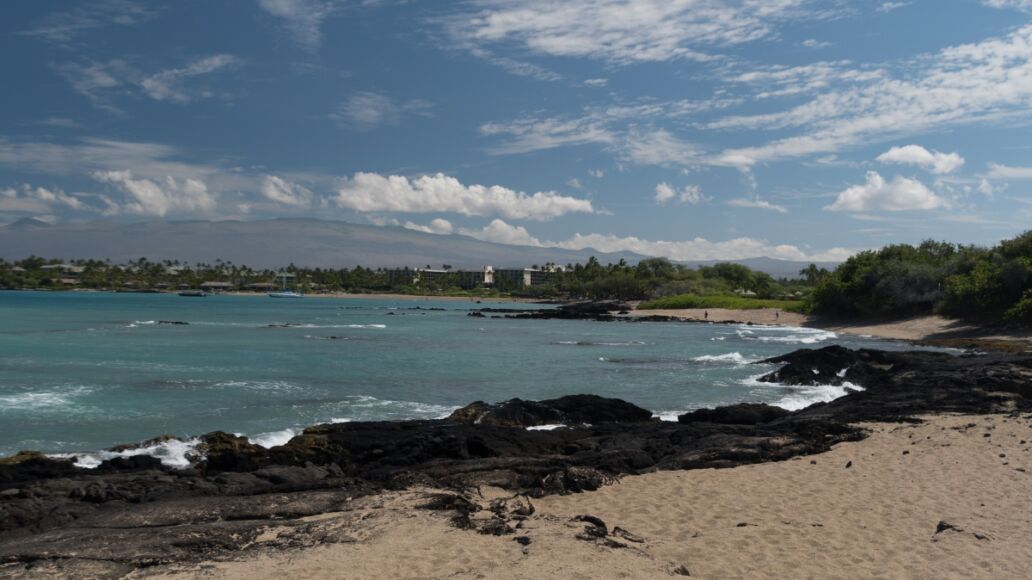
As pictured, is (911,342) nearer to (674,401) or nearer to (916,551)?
(674,401)

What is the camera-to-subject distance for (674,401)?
2328cm

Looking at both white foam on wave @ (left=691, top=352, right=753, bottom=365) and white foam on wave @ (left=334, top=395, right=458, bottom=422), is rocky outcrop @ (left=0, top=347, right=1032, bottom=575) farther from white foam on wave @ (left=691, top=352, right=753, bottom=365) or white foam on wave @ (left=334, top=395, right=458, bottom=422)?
white foam on wave @ (left=691, top=352, right=753, bottom=365)

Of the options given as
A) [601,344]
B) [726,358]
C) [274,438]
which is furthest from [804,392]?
[601,344]

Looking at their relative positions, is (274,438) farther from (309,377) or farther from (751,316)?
(751,316)

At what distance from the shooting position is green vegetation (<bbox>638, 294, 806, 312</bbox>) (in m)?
90.1

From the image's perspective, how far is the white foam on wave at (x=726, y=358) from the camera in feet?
117

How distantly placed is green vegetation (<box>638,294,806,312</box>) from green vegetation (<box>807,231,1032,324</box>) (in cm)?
943

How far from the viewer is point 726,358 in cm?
3709

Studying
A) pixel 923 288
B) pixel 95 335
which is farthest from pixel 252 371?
pixel 923 288

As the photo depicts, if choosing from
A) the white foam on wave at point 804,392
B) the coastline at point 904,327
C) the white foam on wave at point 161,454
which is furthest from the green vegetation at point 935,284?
the white foam on wave at point 161,454

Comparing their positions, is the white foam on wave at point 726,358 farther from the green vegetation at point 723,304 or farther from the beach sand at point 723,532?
the green vegetation at point 723,304

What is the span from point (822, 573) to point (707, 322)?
74425 mm

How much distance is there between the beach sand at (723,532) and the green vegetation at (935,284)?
42.9m

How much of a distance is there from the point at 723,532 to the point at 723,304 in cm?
9627
